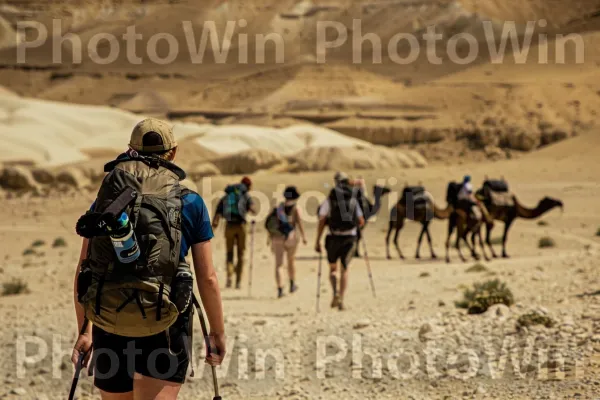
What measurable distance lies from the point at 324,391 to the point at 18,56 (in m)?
125

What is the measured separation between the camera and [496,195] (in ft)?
67.3

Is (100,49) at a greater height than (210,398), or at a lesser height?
greater

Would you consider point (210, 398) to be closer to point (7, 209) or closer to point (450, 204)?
point (450, 204)

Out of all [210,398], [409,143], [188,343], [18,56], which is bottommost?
[210,398]

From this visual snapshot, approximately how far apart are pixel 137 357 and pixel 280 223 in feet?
32.4

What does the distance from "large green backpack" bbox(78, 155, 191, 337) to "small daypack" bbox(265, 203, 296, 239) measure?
9.84 metres

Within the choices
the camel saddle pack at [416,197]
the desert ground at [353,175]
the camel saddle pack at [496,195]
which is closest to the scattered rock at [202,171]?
the desert ground at [353,175]

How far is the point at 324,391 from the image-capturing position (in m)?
8.39

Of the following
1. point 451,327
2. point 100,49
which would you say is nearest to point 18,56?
point 100,49

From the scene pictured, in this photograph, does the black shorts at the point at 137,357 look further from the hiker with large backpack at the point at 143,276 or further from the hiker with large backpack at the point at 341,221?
the hiker with large backpack at the point at 341,221

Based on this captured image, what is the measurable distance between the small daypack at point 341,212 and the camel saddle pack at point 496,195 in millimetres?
9216

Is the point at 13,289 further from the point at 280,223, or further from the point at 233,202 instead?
the point at 280,223

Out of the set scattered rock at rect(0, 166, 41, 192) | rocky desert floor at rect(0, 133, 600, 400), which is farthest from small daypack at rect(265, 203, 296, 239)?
scattered rock at rect(0, 166, 41, 192)

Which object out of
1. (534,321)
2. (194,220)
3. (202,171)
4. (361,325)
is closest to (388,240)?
(361,325)
